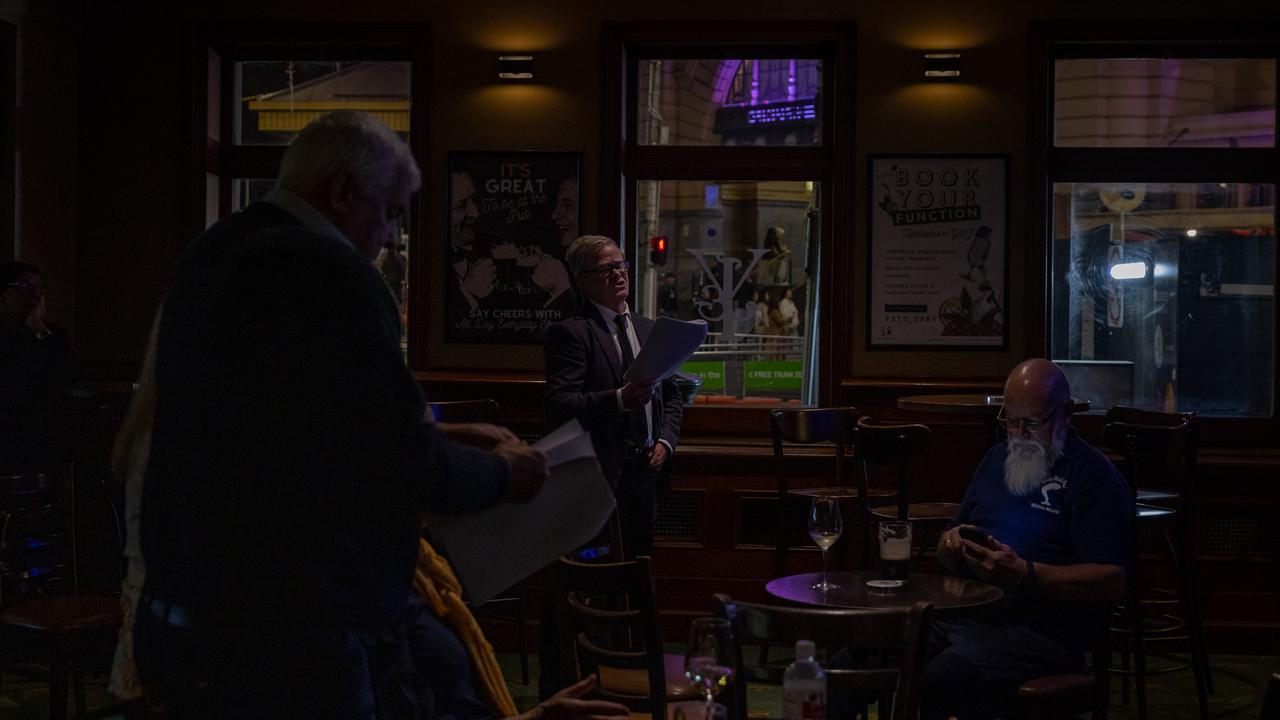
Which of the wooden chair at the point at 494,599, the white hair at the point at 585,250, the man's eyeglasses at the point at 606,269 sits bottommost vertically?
the wooden chair at the point at 494,599

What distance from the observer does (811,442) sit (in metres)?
5.54

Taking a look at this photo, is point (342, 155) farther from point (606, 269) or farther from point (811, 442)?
point (811, 442)

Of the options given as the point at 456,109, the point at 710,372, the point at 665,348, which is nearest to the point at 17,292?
the point at 456,109

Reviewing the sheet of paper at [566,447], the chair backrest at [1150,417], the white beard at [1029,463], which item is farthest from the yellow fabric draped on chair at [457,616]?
the chair backrest at [1150,417]

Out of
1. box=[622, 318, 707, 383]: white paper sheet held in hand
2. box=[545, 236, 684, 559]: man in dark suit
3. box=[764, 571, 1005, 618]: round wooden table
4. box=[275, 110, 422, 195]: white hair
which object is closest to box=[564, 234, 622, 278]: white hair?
box=[545, 236, 684, 559]: man in dark suit

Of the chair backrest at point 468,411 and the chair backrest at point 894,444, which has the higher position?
the chair backrest at point 468,411

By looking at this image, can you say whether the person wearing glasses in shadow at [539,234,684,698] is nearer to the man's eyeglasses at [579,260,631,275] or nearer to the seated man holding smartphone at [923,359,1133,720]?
the man's eyeglasses at [579,260,631,275]

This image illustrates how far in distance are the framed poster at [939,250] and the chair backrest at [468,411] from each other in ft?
6.76

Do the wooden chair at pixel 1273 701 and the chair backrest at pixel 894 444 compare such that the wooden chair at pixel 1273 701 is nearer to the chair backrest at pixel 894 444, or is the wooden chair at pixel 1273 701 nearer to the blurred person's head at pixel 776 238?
the chair backrest at pixel 894 444

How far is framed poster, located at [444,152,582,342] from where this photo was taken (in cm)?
652

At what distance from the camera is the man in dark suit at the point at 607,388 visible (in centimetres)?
439

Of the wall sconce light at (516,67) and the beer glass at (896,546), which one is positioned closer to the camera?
the beer glass at (896,546)

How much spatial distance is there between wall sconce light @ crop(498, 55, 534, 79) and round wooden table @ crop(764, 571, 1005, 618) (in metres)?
3.77

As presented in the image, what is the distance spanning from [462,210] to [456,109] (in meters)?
0.52
